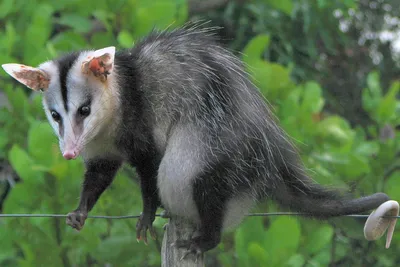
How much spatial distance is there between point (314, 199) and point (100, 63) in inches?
44.4

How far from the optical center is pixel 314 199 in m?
3.69

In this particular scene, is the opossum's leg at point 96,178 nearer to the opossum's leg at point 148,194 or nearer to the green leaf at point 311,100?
the opossum's leg at point 148,194

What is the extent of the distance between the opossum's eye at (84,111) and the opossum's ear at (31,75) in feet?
0.80

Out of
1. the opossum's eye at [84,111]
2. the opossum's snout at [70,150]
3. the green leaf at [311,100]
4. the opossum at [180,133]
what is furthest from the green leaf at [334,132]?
the opossum's snout at [70,150]

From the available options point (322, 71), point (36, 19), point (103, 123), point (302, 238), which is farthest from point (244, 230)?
point (322, 71)

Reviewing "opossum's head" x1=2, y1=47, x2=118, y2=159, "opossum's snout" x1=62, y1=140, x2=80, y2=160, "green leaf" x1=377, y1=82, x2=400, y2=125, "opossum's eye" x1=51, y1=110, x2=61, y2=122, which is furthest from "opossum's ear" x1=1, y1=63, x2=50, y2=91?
"green leaf" x1=377, y1=82, x2=400, y2=125

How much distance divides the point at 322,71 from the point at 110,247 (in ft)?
13.3

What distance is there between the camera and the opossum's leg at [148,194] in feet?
12.0

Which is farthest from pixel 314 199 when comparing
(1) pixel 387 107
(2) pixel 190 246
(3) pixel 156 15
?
(1) pixel 387 107

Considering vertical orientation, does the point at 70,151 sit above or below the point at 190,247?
above

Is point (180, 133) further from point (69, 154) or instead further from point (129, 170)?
point (129, 170)

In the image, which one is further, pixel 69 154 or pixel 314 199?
pixel 314 199

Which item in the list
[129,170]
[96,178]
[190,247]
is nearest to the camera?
[190,247]

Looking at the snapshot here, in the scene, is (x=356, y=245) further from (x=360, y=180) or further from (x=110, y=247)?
(x=110, y=247)
